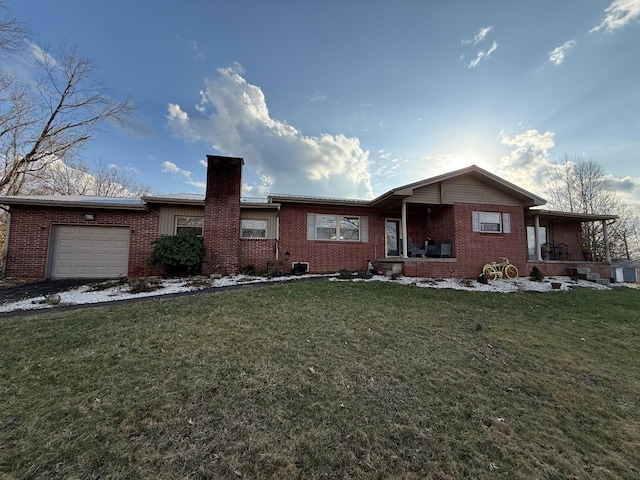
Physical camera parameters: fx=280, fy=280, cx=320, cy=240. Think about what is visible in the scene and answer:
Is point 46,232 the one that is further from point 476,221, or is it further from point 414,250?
point 476,221

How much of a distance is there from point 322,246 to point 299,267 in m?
1.46

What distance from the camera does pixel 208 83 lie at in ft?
42.4

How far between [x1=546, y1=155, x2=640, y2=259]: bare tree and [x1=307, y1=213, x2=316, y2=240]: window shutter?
21.3 meters

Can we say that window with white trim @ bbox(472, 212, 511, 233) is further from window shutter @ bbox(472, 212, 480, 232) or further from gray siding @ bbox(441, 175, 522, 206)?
gray siding @ bbox(441, 175, 522, 206)

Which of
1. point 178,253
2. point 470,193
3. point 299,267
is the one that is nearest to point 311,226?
point 299,267

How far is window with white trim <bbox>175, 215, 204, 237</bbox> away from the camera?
11516 millimetres

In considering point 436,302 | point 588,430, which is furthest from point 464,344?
point 436,302

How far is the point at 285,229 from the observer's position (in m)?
12.2

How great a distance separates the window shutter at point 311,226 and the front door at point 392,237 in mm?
3603

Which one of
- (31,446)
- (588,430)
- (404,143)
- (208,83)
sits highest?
(208,83)

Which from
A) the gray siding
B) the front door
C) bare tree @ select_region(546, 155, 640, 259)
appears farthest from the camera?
bare tree @ select_region(546, 155, 640, 259)

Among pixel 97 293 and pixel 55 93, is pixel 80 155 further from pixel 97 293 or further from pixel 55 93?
pixel 97 293

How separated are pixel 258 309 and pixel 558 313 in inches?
298

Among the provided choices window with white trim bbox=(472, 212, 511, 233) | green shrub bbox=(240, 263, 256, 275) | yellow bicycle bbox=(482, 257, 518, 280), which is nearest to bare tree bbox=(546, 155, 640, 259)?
window with white trim bbox=(472, 212, 511, 233)
